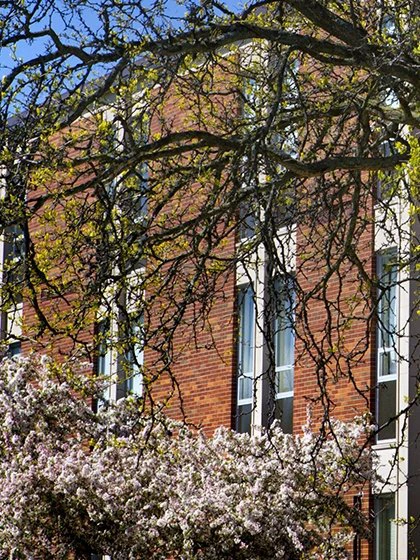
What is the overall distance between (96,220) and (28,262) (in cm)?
156

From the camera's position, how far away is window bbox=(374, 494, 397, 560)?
84.0ft

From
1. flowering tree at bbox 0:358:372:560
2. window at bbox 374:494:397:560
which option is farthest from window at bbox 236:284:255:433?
flowering tree at bbox 0:358:372:560

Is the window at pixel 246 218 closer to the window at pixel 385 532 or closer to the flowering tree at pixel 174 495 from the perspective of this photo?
the flowering tree at pixel 174 495

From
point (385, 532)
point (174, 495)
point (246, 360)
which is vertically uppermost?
point (246, 360)

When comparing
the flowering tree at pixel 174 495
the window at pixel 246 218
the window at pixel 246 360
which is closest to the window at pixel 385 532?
the flowering tree at pixel 174 495

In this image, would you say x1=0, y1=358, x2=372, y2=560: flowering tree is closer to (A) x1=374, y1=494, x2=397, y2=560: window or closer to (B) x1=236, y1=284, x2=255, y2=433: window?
(A) x1=374, y1=494, x2=397, y2=560: window

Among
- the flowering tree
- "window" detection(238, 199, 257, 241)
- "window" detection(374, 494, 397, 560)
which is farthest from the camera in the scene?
"window" detection(374, 494, 397, 560)

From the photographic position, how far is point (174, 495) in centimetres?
2294

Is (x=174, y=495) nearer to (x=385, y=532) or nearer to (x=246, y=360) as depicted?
(x=385, y=532)

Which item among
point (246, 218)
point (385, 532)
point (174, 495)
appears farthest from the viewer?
point (385, 532)

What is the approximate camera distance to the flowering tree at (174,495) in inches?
882

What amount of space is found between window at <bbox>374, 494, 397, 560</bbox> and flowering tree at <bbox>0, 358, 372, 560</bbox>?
4.43 feet

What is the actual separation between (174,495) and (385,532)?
4.46 metres

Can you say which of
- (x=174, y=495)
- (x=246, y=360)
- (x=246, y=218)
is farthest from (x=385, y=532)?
(x=246, y=218)
